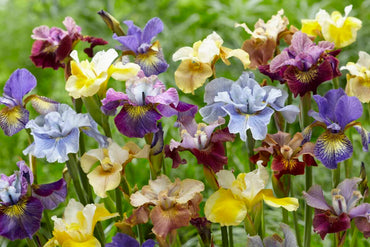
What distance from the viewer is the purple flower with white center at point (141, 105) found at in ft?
2.00

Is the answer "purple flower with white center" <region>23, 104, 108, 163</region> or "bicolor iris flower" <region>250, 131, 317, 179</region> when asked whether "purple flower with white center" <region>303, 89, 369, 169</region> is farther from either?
"purple flower with white center" <region>23, 104, 108, 163</region>

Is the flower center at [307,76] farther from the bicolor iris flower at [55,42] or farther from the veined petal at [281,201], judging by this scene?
the bicolor iris flower at [55,42]

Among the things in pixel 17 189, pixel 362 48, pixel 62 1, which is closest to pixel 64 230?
pixel 17 189

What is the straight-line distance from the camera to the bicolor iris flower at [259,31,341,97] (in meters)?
0.65

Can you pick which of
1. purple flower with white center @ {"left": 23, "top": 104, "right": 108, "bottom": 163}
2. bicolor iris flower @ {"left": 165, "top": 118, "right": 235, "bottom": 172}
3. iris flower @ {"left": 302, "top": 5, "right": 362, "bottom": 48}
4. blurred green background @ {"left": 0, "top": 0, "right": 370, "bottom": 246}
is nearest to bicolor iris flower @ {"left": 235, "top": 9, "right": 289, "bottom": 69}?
iris flower @ {"left": 302, "top": 5, "right": 362, "bottom": 48}

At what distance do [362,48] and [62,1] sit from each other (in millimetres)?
1368

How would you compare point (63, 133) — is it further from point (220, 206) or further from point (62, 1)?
point (62, 1)

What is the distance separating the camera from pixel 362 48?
1.81 m

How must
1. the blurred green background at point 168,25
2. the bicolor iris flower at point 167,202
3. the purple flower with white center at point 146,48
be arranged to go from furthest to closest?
the blurred green background at point 168,25, the purple flower with white center at point 146,48, the bicolor iris flower at point 167,202

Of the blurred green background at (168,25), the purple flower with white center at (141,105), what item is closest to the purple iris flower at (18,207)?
the purple flower with white center at (141,105)

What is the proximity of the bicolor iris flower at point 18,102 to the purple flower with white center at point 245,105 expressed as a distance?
8.1 inches

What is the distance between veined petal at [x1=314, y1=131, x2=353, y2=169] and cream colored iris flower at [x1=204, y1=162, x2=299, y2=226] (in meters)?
0.06

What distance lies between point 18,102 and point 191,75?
0.75 feet

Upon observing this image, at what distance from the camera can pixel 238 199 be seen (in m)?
0.62
